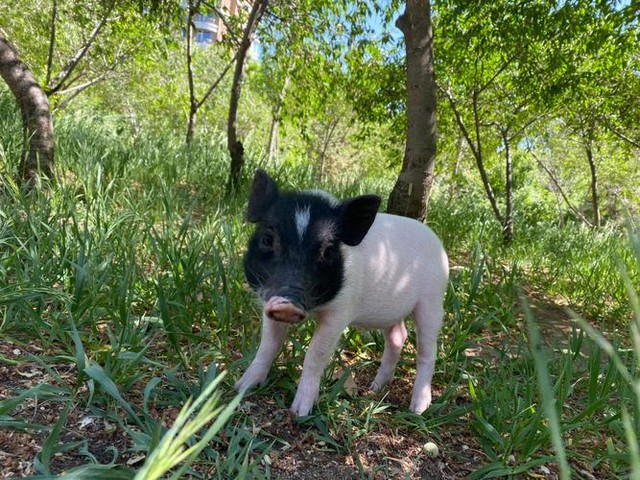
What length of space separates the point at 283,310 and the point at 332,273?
A: 422 mm

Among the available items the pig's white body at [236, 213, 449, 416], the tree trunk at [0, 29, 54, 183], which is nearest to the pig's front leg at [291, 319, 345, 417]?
the pig's white body at [236, 213, 449, 416]

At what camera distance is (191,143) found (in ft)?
24.6

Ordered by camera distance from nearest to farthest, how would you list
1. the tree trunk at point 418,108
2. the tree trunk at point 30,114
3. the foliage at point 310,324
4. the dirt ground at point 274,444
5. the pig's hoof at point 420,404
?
the dirt ground at point 274,444
the foliage at point 310,324
the pig's hoof at point 420,404
the tree trunk at point 418,108
the tree trunk at point 30,114

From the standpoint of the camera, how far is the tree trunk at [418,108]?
13.2 ft

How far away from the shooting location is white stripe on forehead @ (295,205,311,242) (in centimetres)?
204

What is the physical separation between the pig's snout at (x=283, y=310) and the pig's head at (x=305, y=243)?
0.16 feet

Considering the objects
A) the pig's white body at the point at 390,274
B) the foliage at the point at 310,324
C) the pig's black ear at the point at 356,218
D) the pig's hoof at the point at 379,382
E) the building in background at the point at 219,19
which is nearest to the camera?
the foliage at the point at 310,324

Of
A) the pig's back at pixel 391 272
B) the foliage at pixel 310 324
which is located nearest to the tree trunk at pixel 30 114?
the foliage at pixel 310 324

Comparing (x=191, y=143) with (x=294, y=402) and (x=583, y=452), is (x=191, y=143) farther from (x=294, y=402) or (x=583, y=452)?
(x=583, y=452)

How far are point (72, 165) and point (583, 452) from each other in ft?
15.8

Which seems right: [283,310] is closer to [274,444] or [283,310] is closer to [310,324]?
[274,444]

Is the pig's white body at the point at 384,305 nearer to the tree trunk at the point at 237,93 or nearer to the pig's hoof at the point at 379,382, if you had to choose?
the pig's hoof at the point at 379,382

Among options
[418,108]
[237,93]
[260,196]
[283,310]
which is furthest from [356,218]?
[237,93]

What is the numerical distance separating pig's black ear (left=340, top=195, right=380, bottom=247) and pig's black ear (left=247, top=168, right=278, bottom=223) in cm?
37
